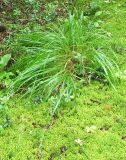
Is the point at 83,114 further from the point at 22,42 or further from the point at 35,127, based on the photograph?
the point at 22,42

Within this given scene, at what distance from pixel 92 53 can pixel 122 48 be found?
662 millimetres

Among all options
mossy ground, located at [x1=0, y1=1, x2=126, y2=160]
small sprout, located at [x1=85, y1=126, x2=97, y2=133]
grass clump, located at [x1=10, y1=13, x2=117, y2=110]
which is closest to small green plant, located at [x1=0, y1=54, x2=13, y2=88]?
grass clump, located at [x1=10, y1=13, x2=117, y2=110]

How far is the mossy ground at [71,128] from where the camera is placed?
10.6 feet

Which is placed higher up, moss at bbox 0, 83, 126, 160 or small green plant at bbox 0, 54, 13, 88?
small green plant at bbox 0, 54, 13, 88

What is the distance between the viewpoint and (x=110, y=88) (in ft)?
13.2

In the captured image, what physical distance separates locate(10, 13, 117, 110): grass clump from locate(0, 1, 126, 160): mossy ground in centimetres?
14

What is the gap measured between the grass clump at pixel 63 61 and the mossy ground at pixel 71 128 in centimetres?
14

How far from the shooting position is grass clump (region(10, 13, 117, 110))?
387cm

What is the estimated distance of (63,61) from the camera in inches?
165

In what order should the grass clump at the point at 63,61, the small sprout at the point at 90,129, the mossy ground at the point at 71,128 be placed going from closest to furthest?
the mossy ground at the point at 71,128 < the small sprout at the point at 90,129 < the grass clump at the point at 63,61

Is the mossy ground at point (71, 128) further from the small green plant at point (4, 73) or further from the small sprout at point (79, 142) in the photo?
the small green plant at point (4, 73)

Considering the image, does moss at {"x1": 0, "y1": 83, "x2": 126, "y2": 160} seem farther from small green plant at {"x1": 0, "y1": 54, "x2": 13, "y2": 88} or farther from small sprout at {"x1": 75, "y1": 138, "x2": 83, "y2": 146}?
small green plant at {"x1": 0, "y1": 54, "x2": 13, "y2": 88}

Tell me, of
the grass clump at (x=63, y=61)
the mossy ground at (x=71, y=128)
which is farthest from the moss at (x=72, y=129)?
the grass clump at (x=63, y=61)

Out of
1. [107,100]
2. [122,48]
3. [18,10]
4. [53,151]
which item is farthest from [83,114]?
[18,10]
